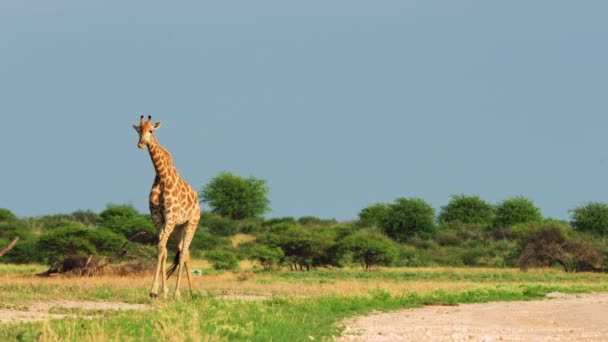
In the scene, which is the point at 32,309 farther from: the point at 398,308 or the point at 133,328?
the point at 398,308

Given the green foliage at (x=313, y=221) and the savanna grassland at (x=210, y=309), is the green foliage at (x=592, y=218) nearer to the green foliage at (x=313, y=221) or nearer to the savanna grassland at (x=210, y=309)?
the green foliage at (x=313, y=221)

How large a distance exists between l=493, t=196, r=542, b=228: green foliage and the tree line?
0.27 feet

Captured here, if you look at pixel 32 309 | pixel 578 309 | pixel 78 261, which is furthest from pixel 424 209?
pixel 32 309

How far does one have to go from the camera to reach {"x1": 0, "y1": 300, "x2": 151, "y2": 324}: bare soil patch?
51.3 feet

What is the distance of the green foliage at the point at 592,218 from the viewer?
6981 centimetres

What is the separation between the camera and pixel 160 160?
20.2 meters

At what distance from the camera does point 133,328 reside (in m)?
13.1

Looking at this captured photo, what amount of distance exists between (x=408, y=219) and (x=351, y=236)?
27.3m

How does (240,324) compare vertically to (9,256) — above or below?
below

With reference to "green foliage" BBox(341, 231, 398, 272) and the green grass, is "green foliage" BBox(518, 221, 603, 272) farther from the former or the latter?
the green grass

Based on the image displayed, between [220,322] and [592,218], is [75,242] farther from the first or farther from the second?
[592,218]

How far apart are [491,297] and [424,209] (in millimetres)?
49630

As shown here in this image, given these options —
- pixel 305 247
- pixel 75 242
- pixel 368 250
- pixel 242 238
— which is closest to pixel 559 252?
pixel 368 250

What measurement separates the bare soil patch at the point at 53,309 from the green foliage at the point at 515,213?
208ft
